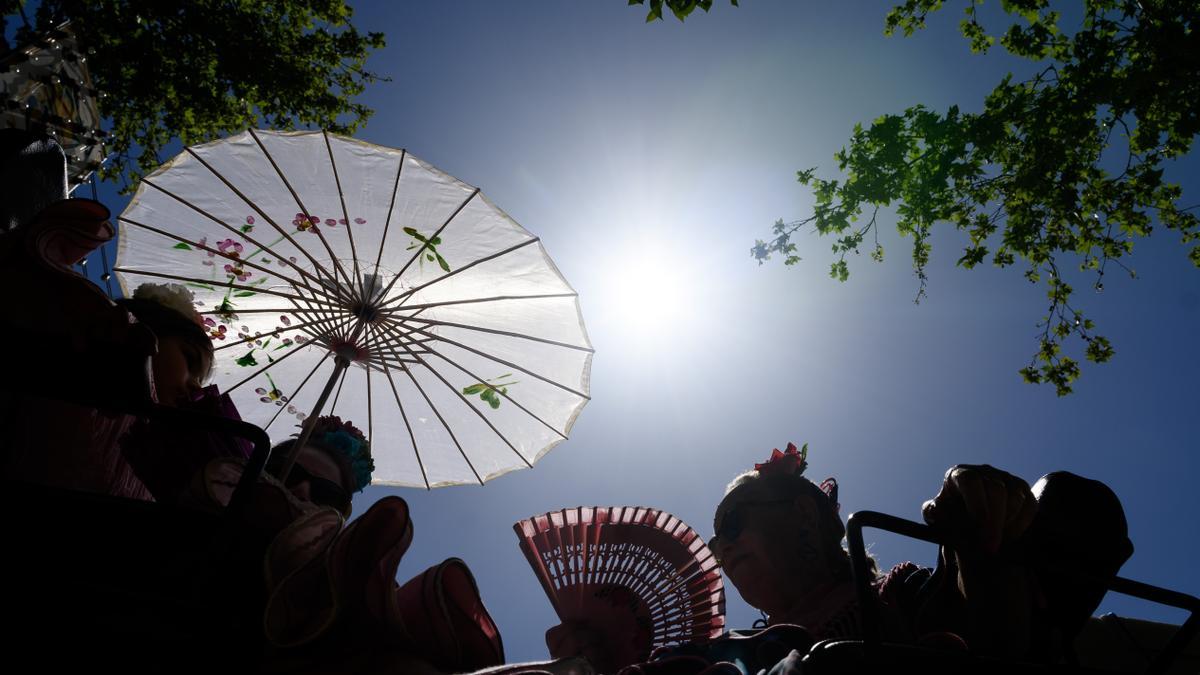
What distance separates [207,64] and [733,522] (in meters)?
7.67

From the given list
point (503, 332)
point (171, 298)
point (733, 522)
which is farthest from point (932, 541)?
point (503, 332)

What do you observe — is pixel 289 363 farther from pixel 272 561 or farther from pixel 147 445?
pixel 272 561

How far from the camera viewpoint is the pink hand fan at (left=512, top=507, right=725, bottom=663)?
6.81 feet

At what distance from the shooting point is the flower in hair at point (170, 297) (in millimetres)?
2367

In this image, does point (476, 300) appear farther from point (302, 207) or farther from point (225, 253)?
point (225, 253)

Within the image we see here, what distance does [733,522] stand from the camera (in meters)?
2.55

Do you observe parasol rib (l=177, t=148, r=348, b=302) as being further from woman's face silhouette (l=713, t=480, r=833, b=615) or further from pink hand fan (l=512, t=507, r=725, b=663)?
woman's face silhouette (l=713, t=480, r=833, b=615)

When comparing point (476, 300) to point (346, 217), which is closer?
point (346, 217)

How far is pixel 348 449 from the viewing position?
2.93 m

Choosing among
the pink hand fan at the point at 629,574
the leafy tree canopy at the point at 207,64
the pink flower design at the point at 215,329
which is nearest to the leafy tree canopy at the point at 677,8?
the pink hand fan at the point at 629,574

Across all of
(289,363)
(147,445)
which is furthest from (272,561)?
(289,363)

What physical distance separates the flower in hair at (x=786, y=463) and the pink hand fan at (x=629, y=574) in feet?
1.54

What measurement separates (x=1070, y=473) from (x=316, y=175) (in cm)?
371

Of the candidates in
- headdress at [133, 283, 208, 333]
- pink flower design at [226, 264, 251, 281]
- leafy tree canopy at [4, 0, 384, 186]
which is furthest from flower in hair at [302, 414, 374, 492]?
leafy tree canopy at [4, 0, 384, 186]
